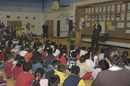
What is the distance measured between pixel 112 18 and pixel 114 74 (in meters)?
7.52

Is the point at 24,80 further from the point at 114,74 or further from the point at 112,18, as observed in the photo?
the point at 112,18

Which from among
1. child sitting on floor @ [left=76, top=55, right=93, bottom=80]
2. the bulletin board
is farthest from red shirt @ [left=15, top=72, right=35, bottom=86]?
the bulletin board

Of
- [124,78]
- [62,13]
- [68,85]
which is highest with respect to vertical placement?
[62,13]

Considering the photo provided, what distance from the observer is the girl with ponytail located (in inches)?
47.6

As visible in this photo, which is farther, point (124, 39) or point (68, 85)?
point (124, 39)

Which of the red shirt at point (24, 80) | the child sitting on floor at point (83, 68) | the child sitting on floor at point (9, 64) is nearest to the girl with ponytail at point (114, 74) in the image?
the red shirt at point (24, 80)

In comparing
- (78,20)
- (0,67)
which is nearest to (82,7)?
(78,20)

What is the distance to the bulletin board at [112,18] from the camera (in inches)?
292

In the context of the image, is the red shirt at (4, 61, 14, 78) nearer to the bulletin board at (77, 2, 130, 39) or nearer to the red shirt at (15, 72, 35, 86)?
the red shirt at (15, 72, 35, 86)

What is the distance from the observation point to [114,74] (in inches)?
47.9

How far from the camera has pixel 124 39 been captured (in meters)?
7.51

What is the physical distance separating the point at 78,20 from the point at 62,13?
2550 millimetres

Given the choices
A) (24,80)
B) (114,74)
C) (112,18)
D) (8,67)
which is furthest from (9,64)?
(112,18)

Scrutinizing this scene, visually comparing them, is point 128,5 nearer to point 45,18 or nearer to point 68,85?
point 68,85
